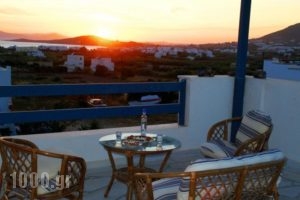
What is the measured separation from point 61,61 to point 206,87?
13638 mm

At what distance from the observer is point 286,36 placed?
8.22 meters

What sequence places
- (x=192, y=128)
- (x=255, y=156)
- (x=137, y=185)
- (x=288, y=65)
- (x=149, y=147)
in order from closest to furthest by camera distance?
(x=255, y=156)
(x=137, y=185)
(x=149, y=147)
(x=192, y=128)
(x=288, y=65)

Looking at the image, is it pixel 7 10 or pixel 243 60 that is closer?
pixel 243 60

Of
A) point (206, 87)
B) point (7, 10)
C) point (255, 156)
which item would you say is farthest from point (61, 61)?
point (255, 156)

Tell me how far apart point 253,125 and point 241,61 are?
1584 mm

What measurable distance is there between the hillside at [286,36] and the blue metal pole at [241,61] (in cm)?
278

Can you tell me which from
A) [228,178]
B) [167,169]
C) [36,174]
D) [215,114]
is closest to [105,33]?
[215,114]

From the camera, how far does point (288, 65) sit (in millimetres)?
8742

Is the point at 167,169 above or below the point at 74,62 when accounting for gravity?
below

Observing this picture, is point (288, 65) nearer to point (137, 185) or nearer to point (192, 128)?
point (192, 128)

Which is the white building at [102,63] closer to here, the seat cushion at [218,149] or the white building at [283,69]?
the white building at [283,69]

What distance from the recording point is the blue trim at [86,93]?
4.33m

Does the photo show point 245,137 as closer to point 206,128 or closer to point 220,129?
point 220,129

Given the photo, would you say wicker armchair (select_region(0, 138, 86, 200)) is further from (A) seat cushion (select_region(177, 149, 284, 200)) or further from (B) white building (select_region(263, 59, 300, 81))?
(B) white building (select_region(263, 59, 300, 81))
